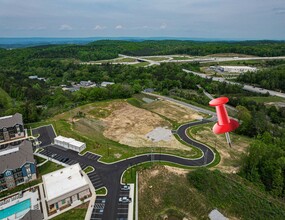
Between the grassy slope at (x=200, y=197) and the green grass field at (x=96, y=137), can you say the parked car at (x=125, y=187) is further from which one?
the green grass field at (x=96, y=137)

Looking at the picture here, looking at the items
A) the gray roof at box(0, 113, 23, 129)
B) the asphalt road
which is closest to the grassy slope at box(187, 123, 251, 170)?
the asphalt road

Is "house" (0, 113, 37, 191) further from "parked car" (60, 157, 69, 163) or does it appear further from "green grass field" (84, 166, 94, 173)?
"green grass field" (84, 166, 94, 173)

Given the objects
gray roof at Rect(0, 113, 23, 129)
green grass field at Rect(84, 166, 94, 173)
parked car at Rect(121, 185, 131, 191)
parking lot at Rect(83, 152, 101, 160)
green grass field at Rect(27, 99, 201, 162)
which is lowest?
parked car at Rect(121, 185, 131, 191)

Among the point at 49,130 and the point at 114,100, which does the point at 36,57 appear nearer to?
the point at 114,100

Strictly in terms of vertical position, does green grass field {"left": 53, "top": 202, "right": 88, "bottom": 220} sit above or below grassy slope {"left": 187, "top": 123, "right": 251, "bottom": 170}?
below

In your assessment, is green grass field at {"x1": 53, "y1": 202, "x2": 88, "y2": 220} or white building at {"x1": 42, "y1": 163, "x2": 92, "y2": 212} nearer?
green grass field at {"x1": 53, "y1": 202, "x2": 88, "y2": 220}

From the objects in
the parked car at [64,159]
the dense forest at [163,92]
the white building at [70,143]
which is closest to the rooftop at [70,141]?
the white building at [70,143]
